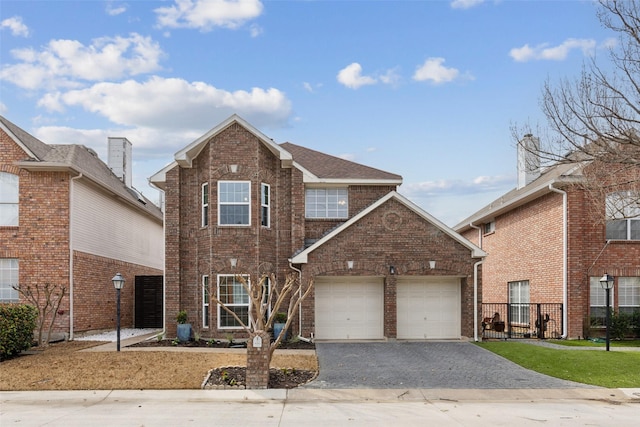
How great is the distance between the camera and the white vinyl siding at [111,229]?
21469mm

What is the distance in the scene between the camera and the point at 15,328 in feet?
54.5

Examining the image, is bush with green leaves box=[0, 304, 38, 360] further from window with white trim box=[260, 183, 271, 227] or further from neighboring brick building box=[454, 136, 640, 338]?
neighboring brick building box=[454, 136, 640, 338]

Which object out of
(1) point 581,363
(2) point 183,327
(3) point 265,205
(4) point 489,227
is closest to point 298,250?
(3) point 265,205

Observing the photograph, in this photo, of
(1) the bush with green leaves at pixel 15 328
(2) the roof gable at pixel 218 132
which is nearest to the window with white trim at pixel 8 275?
(1) the bush with green leaves at pixel 15 328

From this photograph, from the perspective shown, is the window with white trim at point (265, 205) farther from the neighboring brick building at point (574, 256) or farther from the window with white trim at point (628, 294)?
the window with white trim at point (628, 294)

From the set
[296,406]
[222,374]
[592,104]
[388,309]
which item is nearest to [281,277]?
[388,309]

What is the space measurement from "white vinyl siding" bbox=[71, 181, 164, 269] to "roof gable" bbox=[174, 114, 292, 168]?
154 inches

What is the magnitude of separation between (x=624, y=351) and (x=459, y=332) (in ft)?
16.8

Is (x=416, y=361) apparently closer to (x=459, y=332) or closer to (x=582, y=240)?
(x=459, y=332)

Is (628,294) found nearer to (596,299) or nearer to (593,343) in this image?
(596,299)

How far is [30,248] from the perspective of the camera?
2034 centimetres

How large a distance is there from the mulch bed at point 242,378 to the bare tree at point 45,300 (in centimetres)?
761

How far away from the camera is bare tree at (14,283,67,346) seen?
18.8 metres

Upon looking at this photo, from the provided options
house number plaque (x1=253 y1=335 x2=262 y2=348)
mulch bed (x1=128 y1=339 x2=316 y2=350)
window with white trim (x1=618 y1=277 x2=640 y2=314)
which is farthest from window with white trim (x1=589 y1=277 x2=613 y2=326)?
house number plaque (x1=253 y1=335 x2=262 y2=348)
